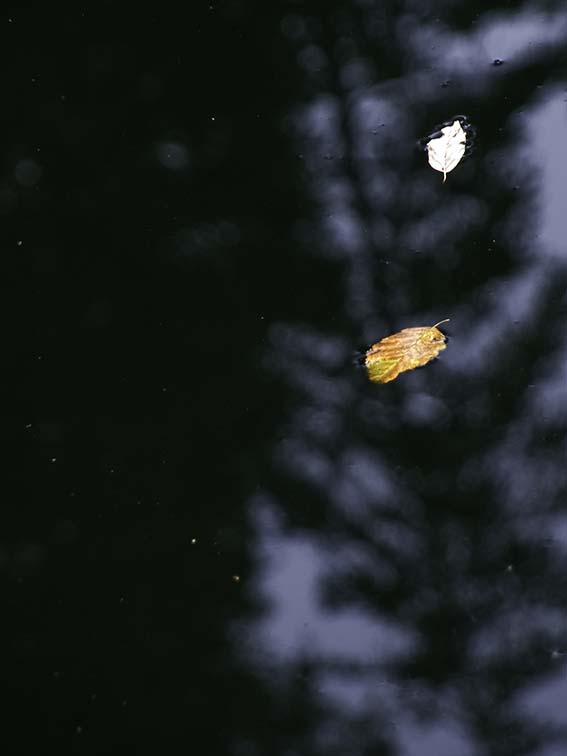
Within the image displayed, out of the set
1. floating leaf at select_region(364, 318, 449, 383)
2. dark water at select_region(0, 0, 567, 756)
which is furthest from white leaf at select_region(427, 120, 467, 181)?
floating leaf at select_region(364, 318, 449, 383)

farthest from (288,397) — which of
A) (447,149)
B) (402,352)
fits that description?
(447,149)

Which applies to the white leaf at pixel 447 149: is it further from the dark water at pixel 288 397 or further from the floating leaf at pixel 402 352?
the floating leaf at pixel 402 352

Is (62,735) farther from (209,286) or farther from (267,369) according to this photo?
(209,286)

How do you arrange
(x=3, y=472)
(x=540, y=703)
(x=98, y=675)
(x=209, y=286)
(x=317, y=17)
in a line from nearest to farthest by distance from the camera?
(x=540, y=703)
(x=98, y=675)
(x=3, y=472)
(x=209, y=286)
(x=317, y=17)

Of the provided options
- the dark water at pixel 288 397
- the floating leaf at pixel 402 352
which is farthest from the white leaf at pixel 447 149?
the floating leaf at pixel 402 352

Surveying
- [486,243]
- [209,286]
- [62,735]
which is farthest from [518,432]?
[62,735]

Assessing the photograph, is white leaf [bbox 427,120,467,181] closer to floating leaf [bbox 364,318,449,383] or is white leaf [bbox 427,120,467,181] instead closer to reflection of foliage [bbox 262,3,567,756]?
reflection of foliage [bbox 262,3,567,756]
